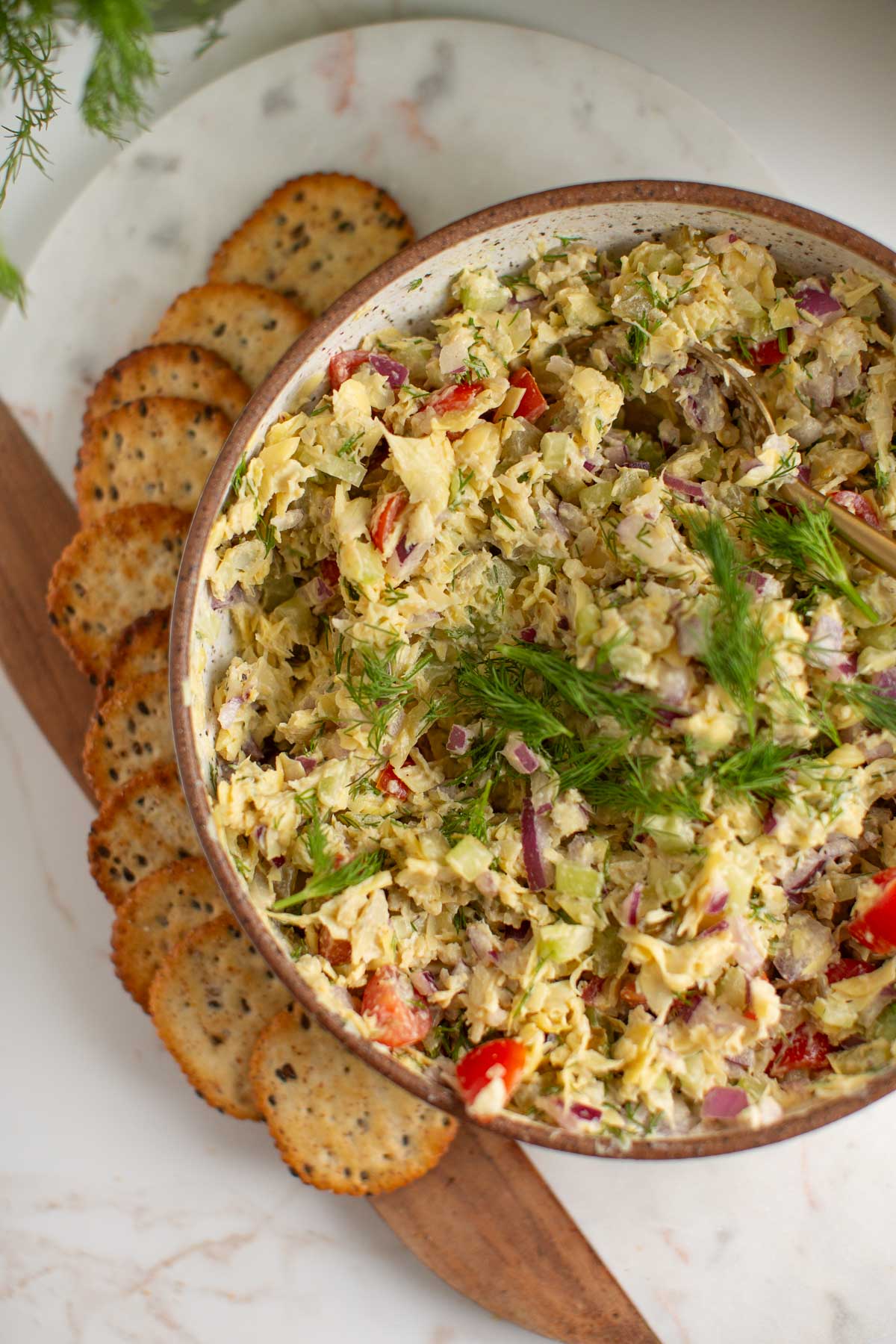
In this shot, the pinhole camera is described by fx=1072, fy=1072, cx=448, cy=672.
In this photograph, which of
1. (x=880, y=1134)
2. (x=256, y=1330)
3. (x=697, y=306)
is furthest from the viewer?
(x=256, y=1330)

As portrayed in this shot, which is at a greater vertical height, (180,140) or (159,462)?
(180,140)

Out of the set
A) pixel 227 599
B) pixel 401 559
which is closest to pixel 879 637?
pixel 401 559

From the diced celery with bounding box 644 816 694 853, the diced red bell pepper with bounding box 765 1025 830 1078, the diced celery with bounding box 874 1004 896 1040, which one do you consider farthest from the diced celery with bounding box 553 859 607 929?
the diced celery with bounding box 874 1004 896 1040

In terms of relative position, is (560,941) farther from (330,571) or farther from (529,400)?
(529,400)

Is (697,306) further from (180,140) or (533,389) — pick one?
(180,140)

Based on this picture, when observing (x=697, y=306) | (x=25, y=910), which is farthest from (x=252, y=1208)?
(x=697, y=306)

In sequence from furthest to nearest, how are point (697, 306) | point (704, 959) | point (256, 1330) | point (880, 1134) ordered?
1. point (256, 1330)
2. point (880, 1134)
3. point (697, 306)
4. point (704, 959)

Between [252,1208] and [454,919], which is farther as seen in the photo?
[252,1208]
